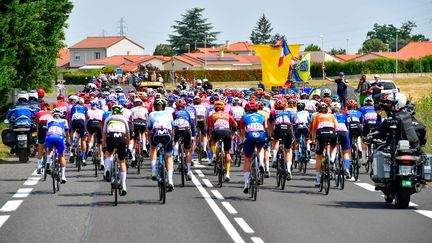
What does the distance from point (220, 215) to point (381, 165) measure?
297 cm

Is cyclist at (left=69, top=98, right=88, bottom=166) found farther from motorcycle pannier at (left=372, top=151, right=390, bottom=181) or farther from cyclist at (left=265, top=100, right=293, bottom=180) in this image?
motorcycle pannier at (left=372, top=151, right=390, bottom=181)

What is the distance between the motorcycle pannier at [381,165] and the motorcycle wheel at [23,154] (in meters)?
12.6

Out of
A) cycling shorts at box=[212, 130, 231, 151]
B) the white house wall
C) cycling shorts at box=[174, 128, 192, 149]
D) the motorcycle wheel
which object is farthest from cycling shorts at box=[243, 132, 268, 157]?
the white house wall

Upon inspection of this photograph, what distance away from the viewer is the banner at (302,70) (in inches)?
1748

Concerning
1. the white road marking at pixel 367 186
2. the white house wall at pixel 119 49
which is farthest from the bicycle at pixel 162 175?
the white house wall at pixel 119 49

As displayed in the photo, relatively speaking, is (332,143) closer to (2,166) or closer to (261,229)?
(261,229)

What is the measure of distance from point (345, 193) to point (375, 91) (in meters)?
17.7

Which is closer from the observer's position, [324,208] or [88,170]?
[324,208]

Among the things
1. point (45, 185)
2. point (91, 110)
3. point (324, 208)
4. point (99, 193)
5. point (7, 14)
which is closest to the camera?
point (324, 208)

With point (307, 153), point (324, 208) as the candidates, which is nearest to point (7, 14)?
point (307, 153)

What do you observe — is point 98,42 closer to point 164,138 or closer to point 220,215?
point 164,138

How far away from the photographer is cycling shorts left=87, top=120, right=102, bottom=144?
2275 centimetres

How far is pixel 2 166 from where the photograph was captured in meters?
25.1

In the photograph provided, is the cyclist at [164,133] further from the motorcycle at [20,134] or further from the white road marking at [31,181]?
the motorcycle at [20,134]
